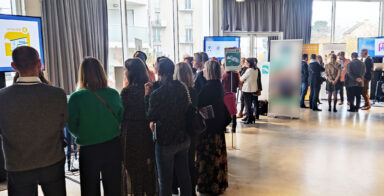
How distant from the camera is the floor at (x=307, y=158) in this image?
353 centimetres

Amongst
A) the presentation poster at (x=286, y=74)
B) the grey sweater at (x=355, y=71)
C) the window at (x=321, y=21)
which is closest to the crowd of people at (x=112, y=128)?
the presentation poster at (x=286, y=74)

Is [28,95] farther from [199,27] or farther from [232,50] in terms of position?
[199,27]

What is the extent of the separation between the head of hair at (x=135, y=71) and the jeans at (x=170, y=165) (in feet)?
1.82

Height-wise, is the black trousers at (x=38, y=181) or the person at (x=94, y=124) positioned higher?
the person at (x=94, y=124)

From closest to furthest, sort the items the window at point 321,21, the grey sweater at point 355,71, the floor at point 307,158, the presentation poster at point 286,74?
the floor at point 307,158, the presentation poster at point 286,74, the grey sweater at point 355,71, the window at point 321,21

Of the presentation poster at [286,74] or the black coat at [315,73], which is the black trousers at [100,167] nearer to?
the presentation poster at [286,74]

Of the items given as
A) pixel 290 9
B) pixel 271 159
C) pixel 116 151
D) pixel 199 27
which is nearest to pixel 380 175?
pixel 271 159

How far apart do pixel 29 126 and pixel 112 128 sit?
1.86 ft

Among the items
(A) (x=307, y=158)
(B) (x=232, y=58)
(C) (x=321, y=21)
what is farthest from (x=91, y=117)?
(C) (x=321, y=21)

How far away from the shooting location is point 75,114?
2119mm

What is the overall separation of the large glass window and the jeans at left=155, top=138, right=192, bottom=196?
1008cm

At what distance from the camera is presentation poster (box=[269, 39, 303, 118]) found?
22.8ft

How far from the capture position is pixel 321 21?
427 inches

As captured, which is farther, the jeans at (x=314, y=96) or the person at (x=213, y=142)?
the jeans at (x=314, y=96)
